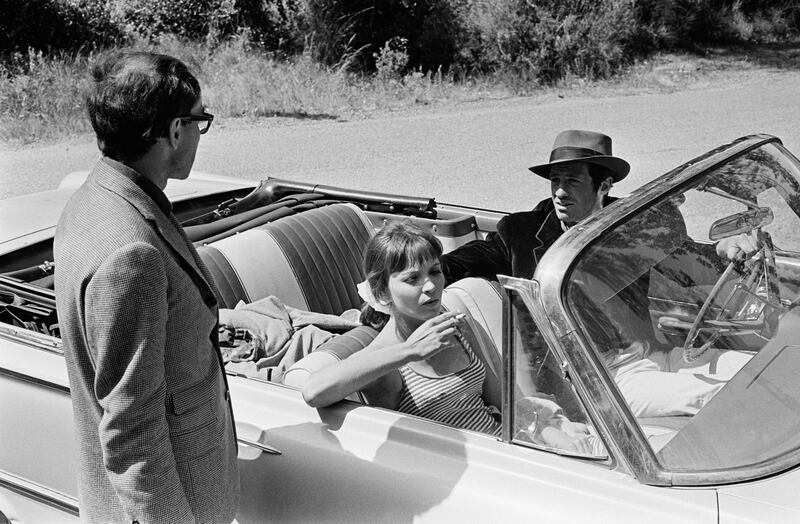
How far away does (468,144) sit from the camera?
995cm

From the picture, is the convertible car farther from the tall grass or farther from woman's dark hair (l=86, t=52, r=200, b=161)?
the tall grass

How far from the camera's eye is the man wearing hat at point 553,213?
3148 millimetres

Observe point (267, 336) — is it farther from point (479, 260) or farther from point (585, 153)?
point (585, 153)

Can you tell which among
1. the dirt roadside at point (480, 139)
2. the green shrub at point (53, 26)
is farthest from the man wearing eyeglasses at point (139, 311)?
the green shrub at point (53, 26)

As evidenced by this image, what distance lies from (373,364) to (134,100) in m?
0.87

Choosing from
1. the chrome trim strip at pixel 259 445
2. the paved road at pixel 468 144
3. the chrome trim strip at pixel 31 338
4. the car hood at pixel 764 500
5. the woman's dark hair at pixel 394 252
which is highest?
the woman's dark hair at pixel 394 252

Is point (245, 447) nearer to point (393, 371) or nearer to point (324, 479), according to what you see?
point (324, 479)

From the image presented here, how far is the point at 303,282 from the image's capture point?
352 cm

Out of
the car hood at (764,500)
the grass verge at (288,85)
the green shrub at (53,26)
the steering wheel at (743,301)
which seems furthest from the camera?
the green shrub at (53,26)

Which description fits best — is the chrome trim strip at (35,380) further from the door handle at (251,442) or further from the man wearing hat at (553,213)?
the man wearing hat at (553,213)

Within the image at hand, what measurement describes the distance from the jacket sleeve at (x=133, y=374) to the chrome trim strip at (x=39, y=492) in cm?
79

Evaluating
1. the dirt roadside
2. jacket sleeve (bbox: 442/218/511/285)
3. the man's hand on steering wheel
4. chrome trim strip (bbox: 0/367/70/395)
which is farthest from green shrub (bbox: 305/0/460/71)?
chrome trim strip (bbox: 0/367/70/395)

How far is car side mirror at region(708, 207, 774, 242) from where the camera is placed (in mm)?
2574

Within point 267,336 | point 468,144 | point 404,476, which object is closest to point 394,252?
point 267,336
